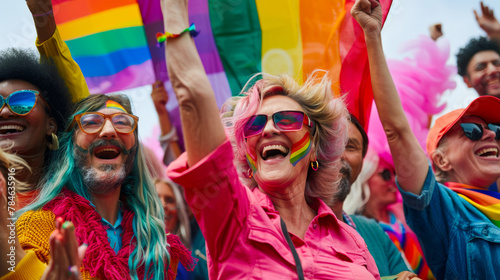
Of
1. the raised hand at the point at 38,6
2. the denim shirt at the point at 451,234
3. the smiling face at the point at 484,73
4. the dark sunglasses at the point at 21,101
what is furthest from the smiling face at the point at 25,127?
the smiling face at the point at 484,73

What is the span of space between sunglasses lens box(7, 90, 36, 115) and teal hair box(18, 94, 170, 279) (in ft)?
0.74

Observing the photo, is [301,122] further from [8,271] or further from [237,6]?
[237,6]

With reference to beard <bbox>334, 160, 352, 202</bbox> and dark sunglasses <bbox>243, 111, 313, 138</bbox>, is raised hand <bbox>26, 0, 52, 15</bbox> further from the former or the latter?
beard <bbox>334, 160, 352, 202</bbox>

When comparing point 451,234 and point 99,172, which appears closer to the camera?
point 99,172

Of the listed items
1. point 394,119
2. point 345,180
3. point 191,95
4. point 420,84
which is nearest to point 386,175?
point 420,84

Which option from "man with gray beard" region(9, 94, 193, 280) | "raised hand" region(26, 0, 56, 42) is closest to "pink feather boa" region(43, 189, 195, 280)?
"man with gray beard" region(9, 94, 193, 280)

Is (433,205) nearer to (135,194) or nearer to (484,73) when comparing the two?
(135,194)

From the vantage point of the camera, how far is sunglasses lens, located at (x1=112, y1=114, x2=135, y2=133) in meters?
3.04

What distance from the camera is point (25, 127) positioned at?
304 cm

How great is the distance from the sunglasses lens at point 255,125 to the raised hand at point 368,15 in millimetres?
991

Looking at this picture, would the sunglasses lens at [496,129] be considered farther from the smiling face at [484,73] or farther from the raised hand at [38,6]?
the raised hand at [38,6]

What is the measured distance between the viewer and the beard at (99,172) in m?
2.92

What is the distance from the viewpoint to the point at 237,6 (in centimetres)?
398

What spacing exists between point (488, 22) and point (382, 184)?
1.72 m
